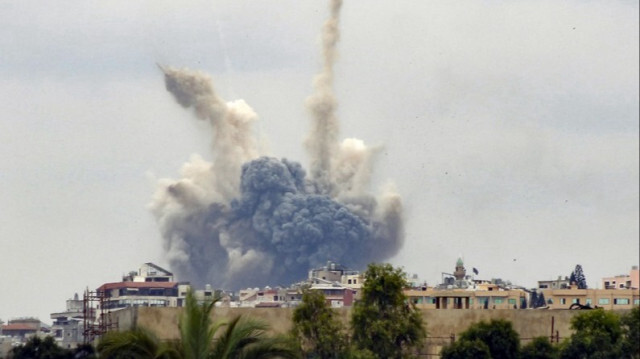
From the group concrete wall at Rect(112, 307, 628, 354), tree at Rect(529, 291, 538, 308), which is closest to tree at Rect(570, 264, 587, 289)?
tree at Rect(529, 291, 538, 308)

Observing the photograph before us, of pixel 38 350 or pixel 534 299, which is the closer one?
pixel 38 350

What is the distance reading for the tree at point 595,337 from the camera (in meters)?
63.8

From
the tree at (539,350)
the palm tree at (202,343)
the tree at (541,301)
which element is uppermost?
the tree at (541,301)

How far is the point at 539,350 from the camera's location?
64688mm

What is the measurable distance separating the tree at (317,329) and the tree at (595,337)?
7.61 m

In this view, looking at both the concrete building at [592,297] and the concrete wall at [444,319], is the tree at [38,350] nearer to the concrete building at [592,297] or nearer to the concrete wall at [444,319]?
the concrete wall at [444,319]

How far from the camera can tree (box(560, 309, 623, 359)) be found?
209 ft

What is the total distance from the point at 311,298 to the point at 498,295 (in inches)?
4914

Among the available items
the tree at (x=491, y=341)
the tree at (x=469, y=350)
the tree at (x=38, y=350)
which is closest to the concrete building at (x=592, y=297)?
the tree at (x=491, y=341)

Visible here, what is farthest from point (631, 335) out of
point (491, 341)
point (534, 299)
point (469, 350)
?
point (534, 299)

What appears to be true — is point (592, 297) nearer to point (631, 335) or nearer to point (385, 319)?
point (631, 335)

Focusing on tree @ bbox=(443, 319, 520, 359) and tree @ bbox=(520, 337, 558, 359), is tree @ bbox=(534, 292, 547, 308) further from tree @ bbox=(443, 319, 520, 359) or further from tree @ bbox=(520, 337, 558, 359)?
tree @ bbox=(520, 337, 558, 359)

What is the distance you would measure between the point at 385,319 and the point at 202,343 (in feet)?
95.6

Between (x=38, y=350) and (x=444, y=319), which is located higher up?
(x=444, y=319)
